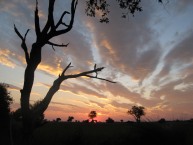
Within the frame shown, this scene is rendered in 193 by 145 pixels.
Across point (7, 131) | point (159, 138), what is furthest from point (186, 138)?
point (7, 131)

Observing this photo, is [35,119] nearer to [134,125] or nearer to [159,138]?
[134,125]

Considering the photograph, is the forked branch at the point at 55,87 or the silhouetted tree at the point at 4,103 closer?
the forked branch at the point at 55,87

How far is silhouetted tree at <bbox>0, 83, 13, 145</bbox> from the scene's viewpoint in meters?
25.5

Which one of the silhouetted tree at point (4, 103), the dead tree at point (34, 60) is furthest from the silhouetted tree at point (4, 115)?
the dead tree at point (34, 60)

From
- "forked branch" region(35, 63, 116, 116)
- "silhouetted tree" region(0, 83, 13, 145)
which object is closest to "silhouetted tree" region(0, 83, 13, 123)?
"silhouetted tree" region(0, 83, 13, 145)

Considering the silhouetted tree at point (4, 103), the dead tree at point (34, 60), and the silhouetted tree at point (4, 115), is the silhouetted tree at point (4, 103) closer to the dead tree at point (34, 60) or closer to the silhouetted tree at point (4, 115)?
the silhouetted tree at point (4, 115)

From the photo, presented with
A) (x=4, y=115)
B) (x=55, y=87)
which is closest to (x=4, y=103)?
(x=4, y=115)

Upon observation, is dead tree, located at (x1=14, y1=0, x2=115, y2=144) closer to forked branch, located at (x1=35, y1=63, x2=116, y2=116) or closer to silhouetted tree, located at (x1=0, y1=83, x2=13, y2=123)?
forked branch, located at (x1=35, y1=63, x2=116, y2=116)

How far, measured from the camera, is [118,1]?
17.3 m

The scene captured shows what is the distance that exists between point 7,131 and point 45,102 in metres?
14.5

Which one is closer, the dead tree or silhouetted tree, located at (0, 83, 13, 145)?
the dead tree

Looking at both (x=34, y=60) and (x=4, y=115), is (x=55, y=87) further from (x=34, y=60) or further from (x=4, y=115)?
(x=4, y=115)

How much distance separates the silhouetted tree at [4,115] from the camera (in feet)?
83.6

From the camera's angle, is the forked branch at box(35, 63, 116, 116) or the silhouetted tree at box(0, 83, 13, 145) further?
the silhouetted tree at box(0, 83, 13, 145)
